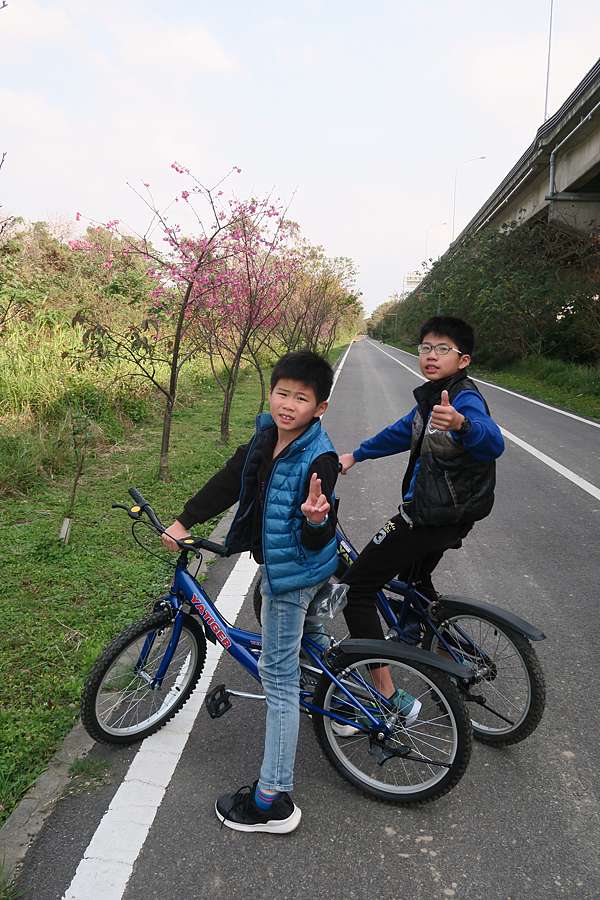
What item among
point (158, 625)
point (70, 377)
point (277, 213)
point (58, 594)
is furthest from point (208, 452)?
point (158, 625)

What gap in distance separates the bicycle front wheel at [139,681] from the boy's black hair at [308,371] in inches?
44.3

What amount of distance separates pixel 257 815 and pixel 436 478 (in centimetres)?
141

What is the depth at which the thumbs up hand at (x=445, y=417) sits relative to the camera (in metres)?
2.34

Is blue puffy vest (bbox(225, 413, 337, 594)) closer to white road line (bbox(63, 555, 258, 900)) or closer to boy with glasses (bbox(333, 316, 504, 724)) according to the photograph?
boy with glasses (bbox(333, 316, 504, 724))

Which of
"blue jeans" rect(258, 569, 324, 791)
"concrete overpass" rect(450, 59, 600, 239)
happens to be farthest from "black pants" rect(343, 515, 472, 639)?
"concrete overpass" rect(450, 59, 600, 239)

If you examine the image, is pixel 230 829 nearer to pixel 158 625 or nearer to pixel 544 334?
pixel 158 625

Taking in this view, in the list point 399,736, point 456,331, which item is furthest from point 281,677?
point 456,331

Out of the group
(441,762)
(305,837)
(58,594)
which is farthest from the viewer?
(58,594)

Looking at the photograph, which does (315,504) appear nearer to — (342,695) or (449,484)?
(449,484)

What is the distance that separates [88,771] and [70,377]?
24.1 ft

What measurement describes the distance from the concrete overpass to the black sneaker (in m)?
15.8

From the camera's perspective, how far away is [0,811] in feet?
7.27

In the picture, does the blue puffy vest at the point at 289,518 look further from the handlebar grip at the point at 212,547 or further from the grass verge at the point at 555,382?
the grass verge at the point at 555,382

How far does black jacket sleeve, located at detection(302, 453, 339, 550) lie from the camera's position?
2100 mm
